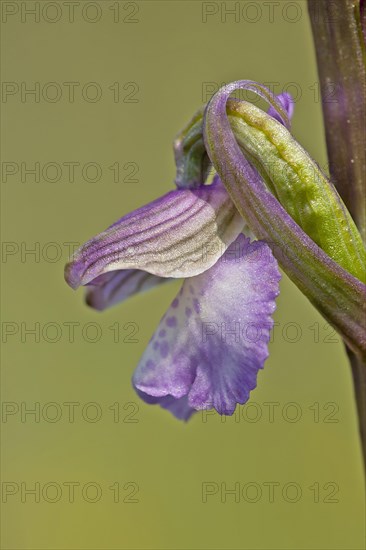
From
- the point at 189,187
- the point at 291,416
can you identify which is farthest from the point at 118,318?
the point at 189,187

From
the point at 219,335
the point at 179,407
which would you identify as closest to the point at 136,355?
the point at 179,407

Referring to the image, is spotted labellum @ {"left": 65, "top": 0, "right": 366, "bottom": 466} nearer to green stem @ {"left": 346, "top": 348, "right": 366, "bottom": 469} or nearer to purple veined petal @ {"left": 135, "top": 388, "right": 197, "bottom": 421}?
green stem @ {"left": 346, "top": 348, "right": 366, "bottom": 469}

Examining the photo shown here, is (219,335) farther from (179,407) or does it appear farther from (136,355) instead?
(136,355)

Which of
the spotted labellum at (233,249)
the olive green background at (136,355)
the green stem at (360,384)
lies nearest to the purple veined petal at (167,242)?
the spotted labellum at (233,249)

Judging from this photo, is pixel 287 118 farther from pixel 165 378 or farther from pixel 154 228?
pixel 165 378

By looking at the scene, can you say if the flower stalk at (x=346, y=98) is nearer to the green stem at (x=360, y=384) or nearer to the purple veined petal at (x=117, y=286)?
the green stem at (x=360, y=384)
